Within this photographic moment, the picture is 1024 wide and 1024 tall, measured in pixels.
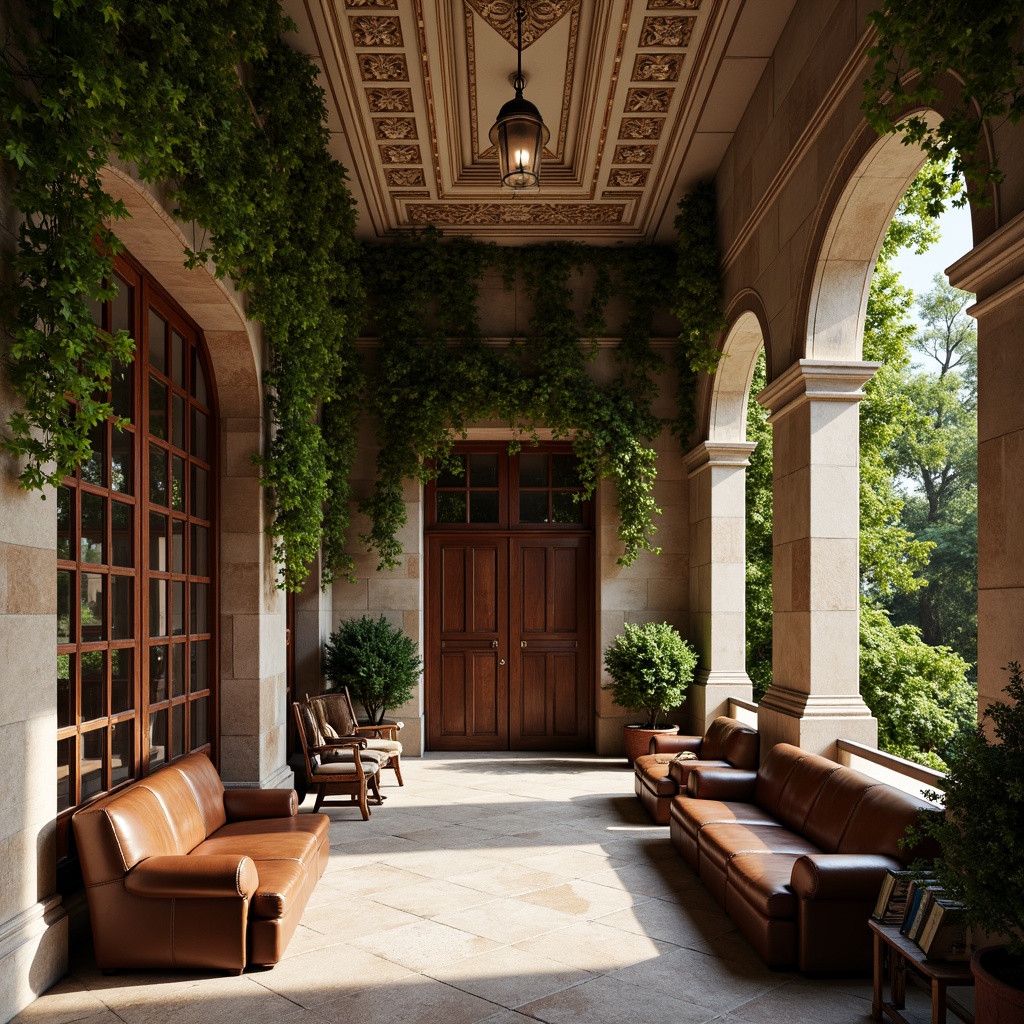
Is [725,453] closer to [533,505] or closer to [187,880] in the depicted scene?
[533,505]

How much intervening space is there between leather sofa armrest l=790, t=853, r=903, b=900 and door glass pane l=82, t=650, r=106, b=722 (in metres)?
3.25

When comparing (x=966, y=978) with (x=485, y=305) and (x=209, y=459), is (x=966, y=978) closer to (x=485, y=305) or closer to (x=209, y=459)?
(x=209, y=459)

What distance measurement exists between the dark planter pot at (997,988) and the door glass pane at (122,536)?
404 centimetres

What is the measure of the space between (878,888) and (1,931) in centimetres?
329

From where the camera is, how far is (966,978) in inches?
120

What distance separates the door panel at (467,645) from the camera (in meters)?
10.1

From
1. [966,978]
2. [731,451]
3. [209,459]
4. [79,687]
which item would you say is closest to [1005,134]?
[966,978]

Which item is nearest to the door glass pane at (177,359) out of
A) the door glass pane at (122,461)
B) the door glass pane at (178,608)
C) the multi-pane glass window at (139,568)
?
the multi-pane glass window at (139,568)

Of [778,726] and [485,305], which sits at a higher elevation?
[485,305]

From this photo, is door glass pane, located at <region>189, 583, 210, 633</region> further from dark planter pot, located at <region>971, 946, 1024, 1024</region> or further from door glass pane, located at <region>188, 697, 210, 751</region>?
dark planter pot, located at <region>971, 946, 1024, 1024</region>

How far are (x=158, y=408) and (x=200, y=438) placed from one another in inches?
33.1

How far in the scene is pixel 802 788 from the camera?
202 inches

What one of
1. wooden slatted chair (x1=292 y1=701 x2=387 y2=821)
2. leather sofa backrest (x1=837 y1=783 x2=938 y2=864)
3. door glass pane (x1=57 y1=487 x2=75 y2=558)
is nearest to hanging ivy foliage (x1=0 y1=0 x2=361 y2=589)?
door glass pane (x1=57 y1=487 x2=75 y2=558)

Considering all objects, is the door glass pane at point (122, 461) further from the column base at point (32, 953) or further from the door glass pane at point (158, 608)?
the column base at point (32, 953)
